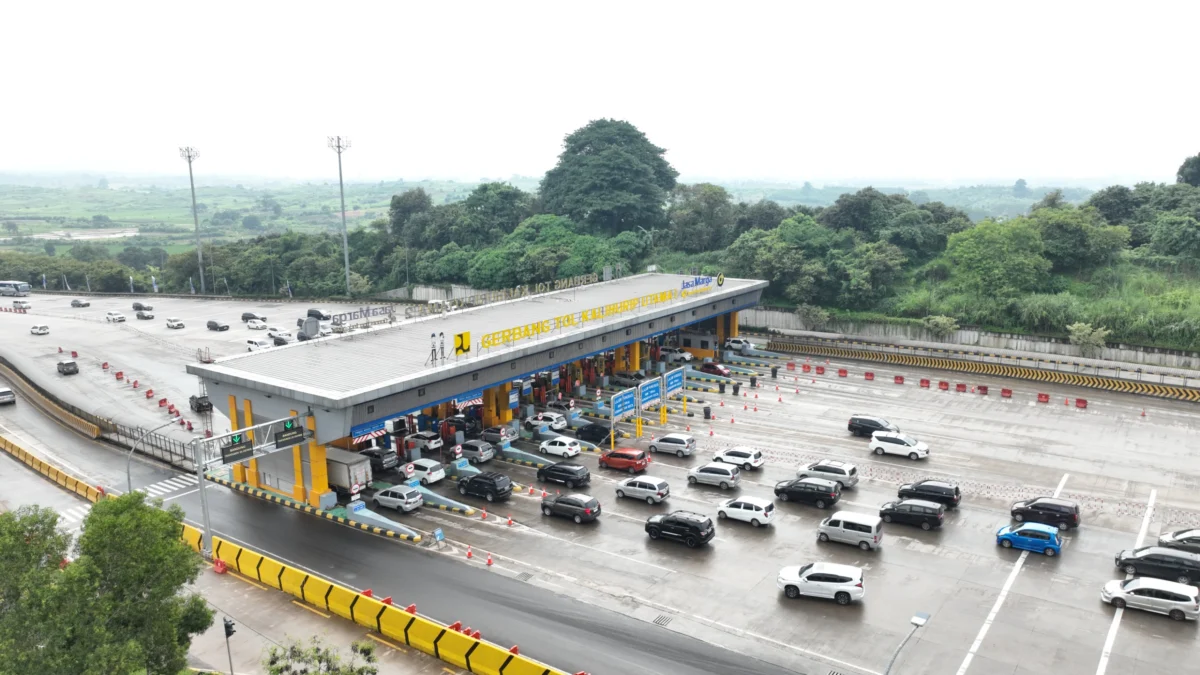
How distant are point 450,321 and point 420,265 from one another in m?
50.3

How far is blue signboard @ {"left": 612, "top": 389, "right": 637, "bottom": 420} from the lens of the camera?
138ft

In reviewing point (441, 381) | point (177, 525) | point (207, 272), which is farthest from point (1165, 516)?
point (207, 272)

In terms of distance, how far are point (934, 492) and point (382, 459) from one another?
25087 mm

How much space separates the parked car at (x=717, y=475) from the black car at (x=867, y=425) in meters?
10.4

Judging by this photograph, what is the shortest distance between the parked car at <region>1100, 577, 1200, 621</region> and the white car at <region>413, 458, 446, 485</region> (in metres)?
26.4

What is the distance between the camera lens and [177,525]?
63.9ft

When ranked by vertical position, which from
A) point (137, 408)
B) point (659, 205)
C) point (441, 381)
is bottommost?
point (137, 408)

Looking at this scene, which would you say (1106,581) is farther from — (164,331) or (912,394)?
(164,331)

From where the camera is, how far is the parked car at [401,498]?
34.0 meters

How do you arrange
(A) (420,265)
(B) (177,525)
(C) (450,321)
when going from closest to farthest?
(B) (177,525) → (C) (450,321) → (A) (420,265)

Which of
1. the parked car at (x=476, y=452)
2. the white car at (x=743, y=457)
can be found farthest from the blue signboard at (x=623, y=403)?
the parked car at (x=476, y=452)

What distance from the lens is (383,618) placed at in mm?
24484

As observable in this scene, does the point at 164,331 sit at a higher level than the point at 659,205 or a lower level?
lower

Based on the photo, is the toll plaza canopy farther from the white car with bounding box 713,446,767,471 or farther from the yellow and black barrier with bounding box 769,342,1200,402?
the yellow and black barrier with bounding box 769,342,1200,402
